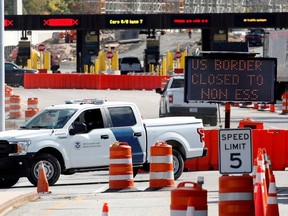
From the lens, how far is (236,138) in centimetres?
1587

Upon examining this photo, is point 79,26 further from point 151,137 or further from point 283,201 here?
point 283,201

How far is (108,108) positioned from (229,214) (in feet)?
30.2

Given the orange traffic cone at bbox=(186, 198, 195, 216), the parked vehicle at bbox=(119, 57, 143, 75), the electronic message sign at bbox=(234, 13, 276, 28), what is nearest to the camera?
the orange traffic cone at bbox=(186, 198, 195, 216)

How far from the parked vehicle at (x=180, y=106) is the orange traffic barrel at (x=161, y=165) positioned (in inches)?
644

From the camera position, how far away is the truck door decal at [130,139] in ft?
78.5

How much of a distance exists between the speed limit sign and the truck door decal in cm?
821

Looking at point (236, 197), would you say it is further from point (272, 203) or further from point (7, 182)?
point (7, 182)

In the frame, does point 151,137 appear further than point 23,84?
No

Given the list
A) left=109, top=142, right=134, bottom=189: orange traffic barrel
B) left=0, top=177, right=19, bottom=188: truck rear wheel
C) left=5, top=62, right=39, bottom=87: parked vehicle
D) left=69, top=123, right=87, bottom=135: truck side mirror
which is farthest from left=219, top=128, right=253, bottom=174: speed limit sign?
left=5, top=62, right=39, bottom=87: parked vehicle

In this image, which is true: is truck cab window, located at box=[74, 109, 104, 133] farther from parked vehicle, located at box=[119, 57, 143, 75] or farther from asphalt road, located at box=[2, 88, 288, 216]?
parked vehicle, located at box=[119, 57, 143, 75]

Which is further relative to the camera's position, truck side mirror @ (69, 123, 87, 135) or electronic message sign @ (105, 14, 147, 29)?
electronic message sign @ (105, 14, 147, 29)

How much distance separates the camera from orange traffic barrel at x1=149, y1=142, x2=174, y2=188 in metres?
21.8

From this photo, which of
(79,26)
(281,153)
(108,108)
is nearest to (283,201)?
(108,108)

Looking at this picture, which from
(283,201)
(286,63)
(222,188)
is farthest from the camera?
(286,63)
